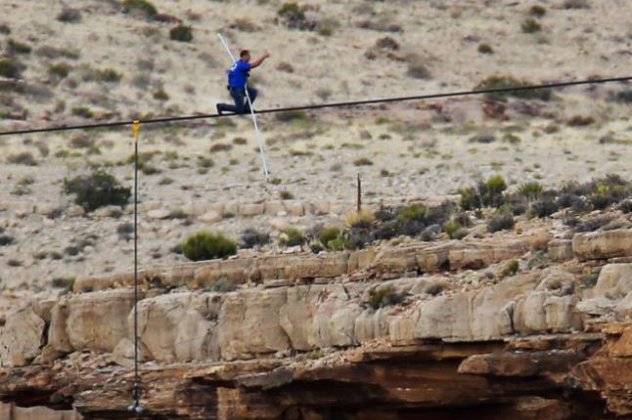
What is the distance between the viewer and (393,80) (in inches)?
2889

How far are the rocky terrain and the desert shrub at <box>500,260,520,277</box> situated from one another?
0.10 ft

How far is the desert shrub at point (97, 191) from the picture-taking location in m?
54.2

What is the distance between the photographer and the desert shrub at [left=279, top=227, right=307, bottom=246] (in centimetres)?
4097

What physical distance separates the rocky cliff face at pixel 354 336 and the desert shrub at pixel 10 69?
1247 inches

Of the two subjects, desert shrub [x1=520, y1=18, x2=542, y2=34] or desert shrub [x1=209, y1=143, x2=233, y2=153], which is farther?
desert shrub [x1=520, y1=18, x2=542, y2=34]

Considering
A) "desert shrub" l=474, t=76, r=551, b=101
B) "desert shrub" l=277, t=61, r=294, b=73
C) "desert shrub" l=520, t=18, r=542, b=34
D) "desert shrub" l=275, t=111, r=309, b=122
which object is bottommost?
"desert shrub" l=275, t=111, r=309, b=122

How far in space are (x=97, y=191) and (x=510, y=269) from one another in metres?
24.8

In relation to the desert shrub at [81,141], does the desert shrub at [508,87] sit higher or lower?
higher

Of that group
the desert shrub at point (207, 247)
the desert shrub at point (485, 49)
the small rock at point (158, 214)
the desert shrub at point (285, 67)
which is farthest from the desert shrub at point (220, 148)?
the desert shrub at point (485, 49)

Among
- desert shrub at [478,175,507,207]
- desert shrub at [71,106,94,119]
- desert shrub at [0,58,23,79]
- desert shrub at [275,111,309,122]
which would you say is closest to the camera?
desert shrub at [478,175,507,207]

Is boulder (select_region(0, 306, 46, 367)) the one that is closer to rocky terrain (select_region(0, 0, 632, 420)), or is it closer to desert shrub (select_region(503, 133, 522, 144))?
rocky terrain (select_region(0, 0, 632, 420))

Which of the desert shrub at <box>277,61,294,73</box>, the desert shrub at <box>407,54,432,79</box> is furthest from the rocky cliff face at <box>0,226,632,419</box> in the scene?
the desert shrub at <box>407,54,432,79</box>

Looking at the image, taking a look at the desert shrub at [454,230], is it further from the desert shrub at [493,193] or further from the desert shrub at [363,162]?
the desert shrub at [363,162]

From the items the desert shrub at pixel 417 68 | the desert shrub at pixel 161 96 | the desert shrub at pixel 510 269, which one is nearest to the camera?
the desert shrub at pixel 510 269
